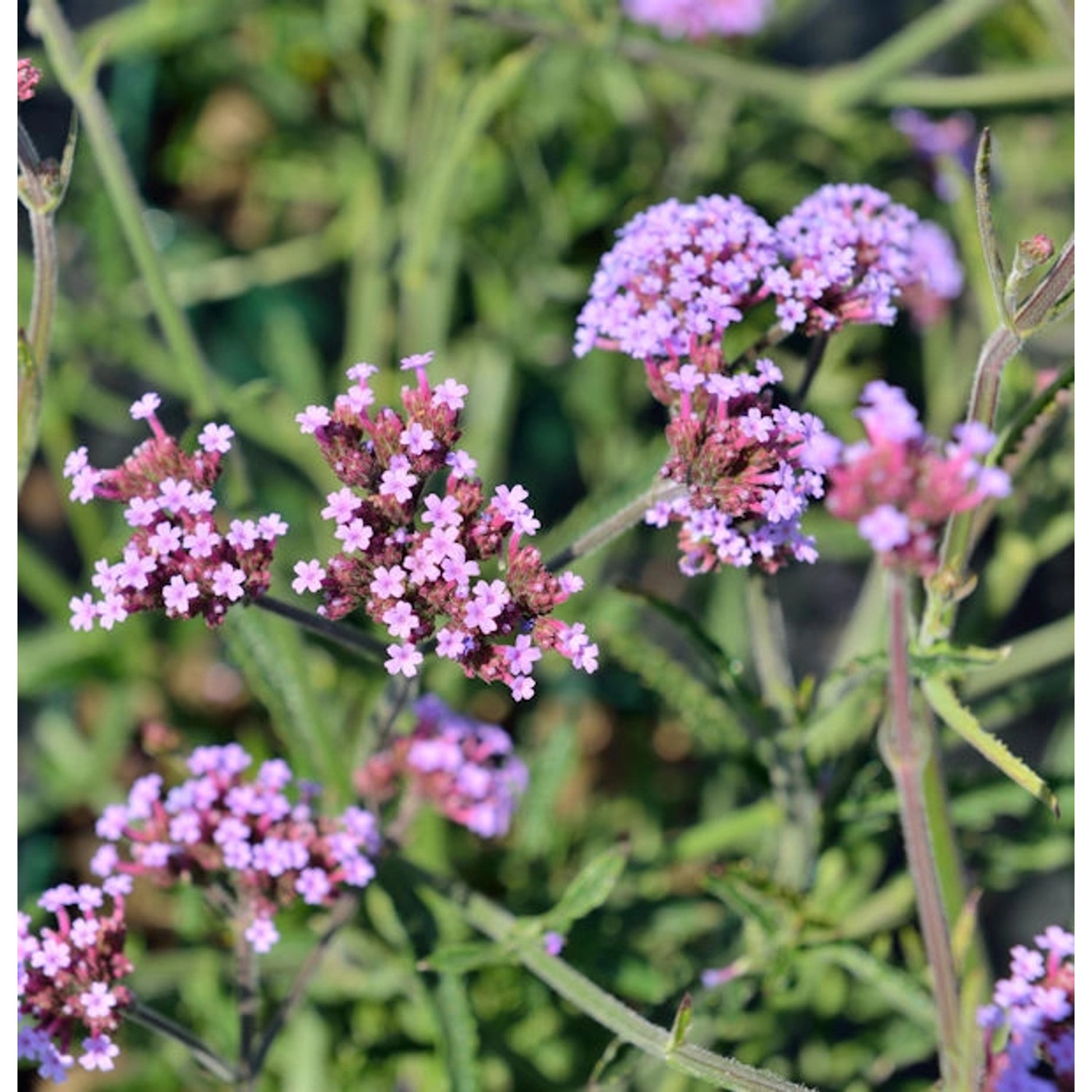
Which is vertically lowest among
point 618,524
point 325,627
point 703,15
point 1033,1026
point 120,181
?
point 1033,1026

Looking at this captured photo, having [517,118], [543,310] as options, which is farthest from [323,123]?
[543,310]

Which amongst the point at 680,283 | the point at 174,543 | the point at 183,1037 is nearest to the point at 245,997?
the point at 183,1037

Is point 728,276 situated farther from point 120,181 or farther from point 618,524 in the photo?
point 120,181

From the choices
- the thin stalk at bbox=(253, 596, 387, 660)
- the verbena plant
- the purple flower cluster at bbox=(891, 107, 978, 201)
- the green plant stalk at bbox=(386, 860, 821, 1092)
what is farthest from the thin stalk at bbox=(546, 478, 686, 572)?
the purple flower cluster at bbox=(891, 107, 978, 201)

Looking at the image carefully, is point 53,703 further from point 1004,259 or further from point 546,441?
point 1004,259

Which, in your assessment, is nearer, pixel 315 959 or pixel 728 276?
pixel 728 276
